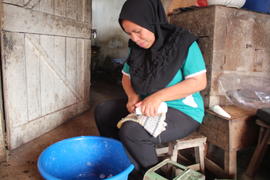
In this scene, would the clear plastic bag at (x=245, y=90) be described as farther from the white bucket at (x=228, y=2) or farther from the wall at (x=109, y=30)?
the wall at (x=109, y=30)

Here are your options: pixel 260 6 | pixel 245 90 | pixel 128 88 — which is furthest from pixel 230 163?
pixel 260 6

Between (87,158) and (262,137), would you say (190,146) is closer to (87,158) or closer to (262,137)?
(262,137)

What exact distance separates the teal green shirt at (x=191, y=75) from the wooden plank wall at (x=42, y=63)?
4.10 feet

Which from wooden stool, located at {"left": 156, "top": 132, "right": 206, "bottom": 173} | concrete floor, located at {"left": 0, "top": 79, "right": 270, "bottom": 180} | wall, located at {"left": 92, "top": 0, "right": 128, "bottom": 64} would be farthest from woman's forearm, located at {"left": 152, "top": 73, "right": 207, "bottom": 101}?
wall, located at {"left": 92, "top": 0, "right": 128, "bottom": 64}

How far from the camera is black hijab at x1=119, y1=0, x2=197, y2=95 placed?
1.09 meters

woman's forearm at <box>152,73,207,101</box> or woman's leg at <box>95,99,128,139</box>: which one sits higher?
woman's forearm at <box>152,73,207,101</box>

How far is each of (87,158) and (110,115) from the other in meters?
0.30

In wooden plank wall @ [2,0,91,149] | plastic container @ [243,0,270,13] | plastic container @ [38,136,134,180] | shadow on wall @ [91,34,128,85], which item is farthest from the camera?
shadow on wall @ [91,34,128,85]

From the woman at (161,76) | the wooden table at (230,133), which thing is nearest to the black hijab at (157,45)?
the woman at (161,76)

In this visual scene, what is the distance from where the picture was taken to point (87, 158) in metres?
1.36

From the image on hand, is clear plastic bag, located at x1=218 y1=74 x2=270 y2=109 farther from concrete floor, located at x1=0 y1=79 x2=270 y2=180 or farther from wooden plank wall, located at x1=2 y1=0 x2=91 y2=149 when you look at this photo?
wooden plank wall, located at x1=2 y1=0 x2=91 y2=149

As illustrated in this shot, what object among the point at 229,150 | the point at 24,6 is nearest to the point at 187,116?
the point at 229,150

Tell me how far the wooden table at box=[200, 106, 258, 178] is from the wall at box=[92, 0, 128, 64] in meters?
4.17

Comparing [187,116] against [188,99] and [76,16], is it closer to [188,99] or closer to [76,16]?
[188,99]
